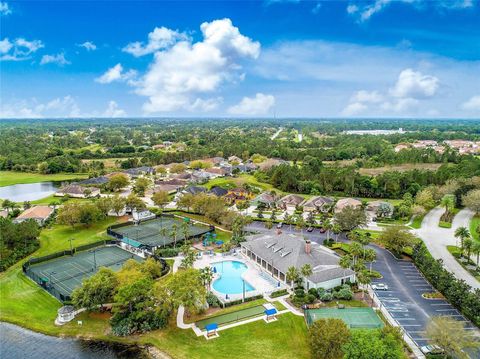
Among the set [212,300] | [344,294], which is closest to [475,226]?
[344,294]

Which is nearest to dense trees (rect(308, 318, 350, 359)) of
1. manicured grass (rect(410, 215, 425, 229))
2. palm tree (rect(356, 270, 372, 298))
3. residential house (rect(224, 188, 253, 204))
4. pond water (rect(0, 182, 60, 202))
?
palm tree (rect(356, 270, 372, 298))

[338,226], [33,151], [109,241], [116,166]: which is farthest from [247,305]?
[33,151]

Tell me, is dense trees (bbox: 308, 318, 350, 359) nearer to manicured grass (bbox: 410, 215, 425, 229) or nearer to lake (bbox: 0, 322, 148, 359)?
lake (bbox: 0, 322, 148, 359)

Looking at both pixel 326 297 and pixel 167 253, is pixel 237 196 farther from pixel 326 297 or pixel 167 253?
pixel 326 297

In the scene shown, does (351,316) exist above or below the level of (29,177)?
below

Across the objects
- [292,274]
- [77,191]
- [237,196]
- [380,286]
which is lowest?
[380,286]

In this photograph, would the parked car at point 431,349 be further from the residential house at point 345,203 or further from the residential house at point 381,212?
the residential house at point 345,203

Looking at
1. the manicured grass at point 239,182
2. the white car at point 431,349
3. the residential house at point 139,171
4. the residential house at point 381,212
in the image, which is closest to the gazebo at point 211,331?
the white car at point 431,349
